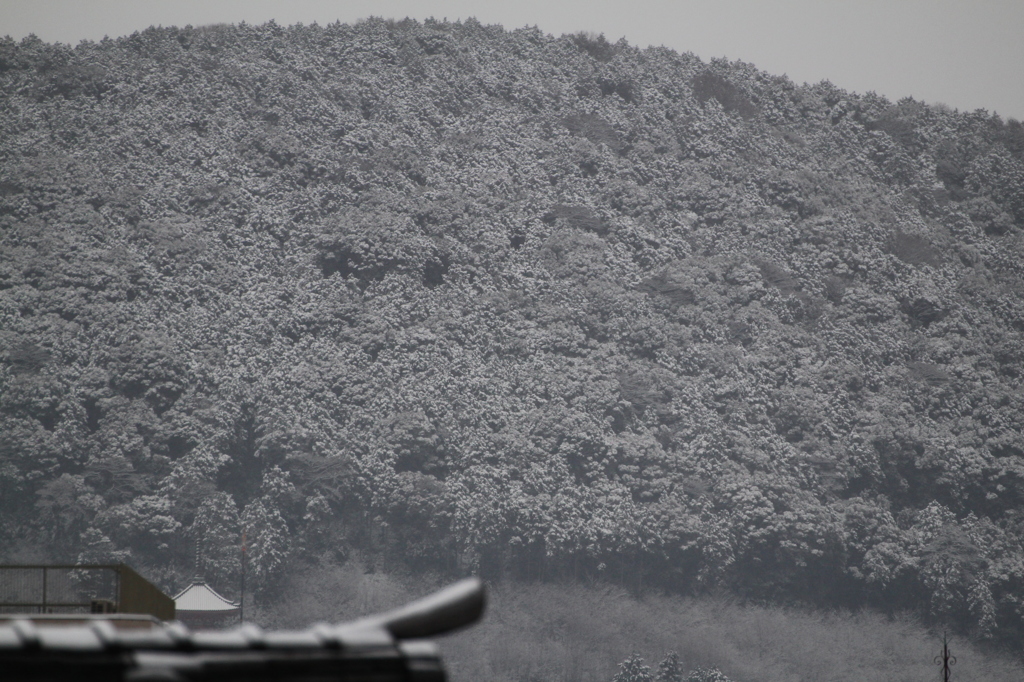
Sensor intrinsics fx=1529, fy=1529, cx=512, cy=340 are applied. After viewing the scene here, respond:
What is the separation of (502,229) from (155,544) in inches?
1615

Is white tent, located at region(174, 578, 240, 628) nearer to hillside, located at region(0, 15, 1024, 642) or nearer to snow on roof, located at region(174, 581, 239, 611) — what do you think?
snow on roof, located at region(174, 581, 239, 611)

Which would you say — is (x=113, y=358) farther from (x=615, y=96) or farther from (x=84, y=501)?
(x=615, y=96)

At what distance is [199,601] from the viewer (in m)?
71.3

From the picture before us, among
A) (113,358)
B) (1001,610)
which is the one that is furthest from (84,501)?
(1001,610)

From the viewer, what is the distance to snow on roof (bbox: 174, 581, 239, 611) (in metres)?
69.9

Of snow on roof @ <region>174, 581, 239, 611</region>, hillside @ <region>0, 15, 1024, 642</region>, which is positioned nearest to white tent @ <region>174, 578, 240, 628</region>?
snow on roof @ <region>174, 581, 239, 611</region>

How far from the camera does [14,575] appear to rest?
70.9 metres

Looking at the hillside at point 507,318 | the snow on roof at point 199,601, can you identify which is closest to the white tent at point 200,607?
the snow on roof at point 199,601

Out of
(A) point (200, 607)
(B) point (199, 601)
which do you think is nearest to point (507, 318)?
(B) point (199, 601)

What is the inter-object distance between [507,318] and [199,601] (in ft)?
140

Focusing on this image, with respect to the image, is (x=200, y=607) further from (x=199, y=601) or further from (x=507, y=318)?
(x=507, y=318)

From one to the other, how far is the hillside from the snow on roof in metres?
13.5

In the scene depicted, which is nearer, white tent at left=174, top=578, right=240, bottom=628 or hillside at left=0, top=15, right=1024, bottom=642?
white tent at left=174, top=578, right=240, bottom=628

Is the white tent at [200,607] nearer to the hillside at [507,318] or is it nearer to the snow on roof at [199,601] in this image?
the snow on roof at [199,601]
